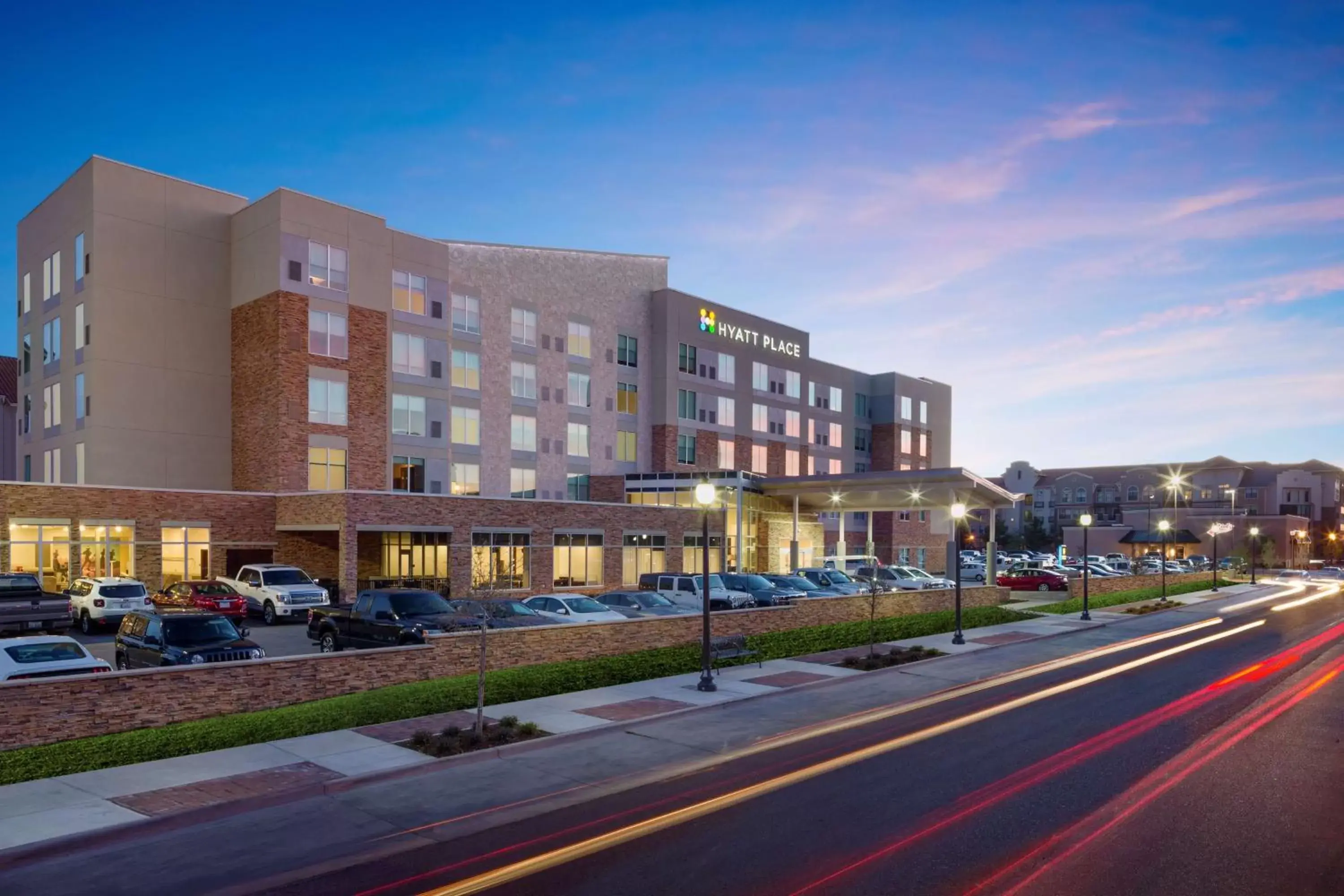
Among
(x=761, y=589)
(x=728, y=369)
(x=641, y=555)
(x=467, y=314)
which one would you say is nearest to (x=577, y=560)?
(x=641, y=555)

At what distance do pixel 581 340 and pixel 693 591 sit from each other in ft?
89.5

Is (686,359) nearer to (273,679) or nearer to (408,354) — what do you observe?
(408,354)

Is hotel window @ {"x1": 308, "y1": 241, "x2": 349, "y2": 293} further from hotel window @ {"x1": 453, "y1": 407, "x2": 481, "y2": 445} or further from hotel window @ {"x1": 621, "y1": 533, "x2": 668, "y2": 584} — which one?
hotel window @ {"x1": 621, "y1": 533, "x2": 668, "y2": 584}

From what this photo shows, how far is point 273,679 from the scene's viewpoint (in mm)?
17234

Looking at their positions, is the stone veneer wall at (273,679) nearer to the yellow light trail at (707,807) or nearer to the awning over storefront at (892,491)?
the yellow light trail at (707,807)

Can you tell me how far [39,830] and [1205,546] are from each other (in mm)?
119735

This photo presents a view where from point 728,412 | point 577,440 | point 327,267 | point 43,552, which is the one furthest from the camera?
point 728,412

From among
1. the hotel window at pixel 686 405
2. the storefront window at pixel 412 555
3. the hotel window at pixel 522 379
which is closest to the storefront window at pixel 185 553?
the storefront window at pixel 412 555

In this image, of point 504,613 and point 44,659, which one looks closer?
point 44,659

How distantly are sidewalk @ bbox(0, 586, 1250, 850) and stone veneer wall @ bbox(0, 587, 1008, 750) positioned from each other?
1.81 m

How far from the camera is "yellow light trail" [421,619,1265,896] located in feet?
31.3

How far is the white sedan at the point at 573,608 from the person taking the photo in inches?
1061

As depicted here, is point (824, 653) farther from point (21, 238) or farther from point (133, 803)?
point (21, 238)

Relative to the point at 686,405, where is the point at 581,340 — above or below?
above
